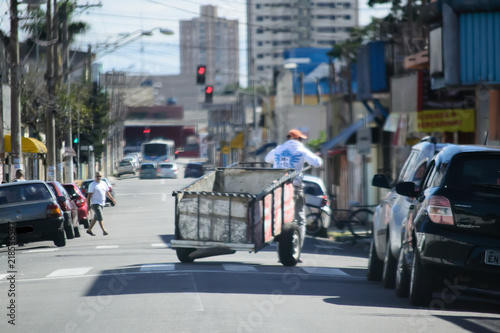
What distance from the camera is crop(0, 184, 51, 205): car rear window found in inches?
864

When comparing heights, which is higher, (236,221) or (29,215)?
(236,221)

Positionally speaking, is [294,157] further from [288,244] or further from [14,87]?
[14,87]

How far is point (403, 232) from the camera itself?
1128 centimetres

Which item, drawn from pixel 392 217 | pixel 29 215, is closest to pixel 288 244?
pixel 392 217

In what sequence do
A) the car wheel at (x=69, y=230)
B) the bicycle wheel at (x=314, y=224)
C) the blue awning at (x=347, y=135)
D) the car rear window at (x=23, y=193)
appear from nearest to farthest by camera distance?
the car rear window at (x=23, y=193), the car wheel at (x=69, y=230), the bicycle wheel at (x=314, y=224), the blue awning at (x=347, y=135)

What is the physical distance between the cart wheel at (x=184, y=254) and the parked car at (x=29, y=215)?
23.2ft

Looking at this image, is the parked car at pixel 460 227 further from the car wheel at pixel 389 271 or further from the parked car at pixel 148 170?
the parked car at pixel 148 170

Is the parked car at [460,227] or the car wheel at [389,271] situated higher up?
the parked car at [460,227]

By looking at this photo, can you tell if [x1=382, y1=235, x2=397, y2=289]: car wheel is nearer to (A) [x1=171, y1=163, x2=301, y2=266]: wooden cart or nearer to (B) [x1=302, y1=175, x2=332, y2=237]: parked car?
(A) [x1=171, y1=163, x2=301, y2=266]: wooden cart

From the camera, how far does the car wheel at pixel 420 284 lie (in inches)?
381

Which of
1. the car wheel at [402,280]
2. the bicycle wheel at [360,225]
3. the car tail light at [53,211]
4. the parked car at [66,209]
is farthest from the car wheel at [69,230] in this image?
the car wheel at [402,280]

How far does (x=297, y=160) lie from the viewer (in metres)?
16.4

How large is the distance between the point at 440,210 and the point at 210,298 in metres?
2.78

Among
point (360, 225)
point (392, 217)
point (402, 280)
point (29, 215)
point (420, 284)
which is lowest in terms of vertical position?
point (360, 225)
